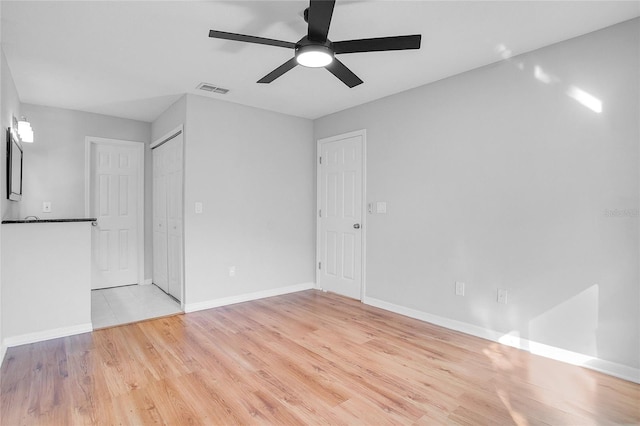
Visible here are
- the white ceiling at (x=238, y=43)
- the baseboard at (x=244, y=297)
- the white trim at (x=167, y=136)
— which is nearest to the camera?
the white ceiling at (x=238, y=43)

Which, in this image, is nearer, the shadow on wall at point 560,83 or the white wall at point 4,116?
the shadow on wall at point 560,83

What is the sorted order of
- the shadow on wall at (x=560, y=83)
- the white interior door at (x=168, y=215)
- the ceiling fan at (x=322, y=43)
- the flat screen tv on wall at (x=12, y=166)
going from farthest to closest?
the white interior door at (x=168, y=215) → the flat screen tv on wall at (x=12, y=166) → the shadow on wall at (x=560, y=83) → the ceiling fan at (x=322, y=43)

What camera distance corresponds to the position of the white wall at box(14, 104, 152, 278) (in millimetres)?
4176

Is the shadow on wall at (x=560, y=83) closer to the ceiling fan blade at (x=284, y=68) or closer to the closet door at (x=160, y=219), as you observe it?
the ceiling fan blade at (x=284, y=68)

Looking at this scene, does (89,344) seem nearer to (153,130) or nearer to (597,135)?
(153,130)

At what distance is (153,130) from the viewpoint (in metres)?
4.95

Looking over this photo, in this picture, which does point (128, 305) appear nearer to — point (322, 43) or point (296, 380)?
point (296, 380)

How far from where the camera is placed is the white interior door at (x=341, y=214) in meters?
4.28

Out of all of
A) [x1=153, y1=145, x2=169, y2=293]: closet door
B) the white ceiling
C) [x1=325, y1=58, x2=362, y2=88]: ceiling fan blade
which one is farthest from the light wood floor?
the white ceiling

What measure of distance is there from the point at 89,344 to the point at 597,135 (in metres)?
4.41

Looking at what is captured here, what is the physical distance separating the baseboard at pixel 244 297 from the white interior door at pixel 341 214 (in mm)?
331

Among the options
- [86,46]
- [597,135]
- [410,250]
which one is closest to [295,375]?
[410,250]

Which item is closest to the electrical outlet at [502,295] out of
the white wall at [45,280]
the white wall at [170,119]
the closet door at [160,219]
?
the white wall at [170,119]

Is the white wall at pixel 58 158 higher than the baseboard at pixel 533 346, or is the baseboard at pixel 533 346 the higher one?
the white wall at pixel 58 158
